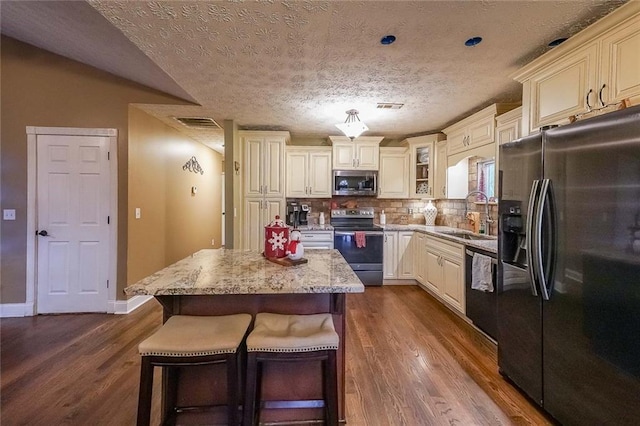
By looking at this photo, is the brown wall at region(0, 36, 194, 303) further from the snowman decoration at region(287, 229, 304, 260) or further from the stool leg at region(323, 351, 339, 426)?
the stool leg at region(323, 351, 339, 426)

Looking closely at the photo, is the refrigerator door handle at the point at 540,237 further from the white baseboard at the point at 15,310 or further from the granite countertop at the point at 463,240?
the white baseboard at the point at 15,310

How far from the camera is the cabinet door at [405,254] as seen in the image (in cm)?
453

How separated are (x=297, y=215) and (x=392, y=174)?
1683mm

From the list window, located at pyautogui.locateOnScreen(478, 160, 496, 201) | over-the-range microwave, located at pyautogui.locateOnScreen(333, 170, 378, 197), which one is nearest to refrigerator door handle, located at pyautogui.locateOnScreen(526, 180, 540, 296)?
window, located at pyautogui.locateOnScreen(478, 160, 496, 201)

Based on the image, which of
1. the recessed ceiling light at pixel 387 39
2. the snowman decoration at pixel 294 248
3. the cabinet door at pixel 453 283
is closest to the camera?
the snowman decoration at pixel 294 248

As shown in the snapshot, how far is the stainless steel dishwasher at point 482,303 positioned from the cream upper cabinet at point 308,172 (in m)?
2.44

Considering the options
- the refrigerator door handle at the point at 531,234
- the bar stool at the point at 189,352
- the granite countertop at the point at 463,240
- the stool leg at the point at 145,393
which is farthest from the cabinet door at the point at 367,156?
the stool leg at the point at 145,393

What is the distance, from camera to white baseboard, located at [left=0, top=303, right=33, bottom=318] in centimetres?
325

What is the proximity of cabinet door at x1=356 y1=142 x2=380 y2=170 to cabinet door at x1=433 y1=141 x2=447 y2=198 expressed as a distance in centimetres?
93

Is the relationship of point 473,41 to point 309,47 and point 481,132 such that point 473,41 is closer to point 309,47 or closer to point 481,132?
point 309,47

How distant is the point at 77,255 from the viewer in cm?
335

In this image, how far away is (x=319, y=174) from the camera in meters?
4.84

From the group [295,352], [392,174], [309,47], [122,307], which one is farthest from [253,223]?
[295,352]

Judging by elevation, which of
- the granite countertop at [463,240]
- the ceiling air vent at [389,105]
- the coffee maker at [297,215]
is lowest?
the granite countertop at [463,240]
